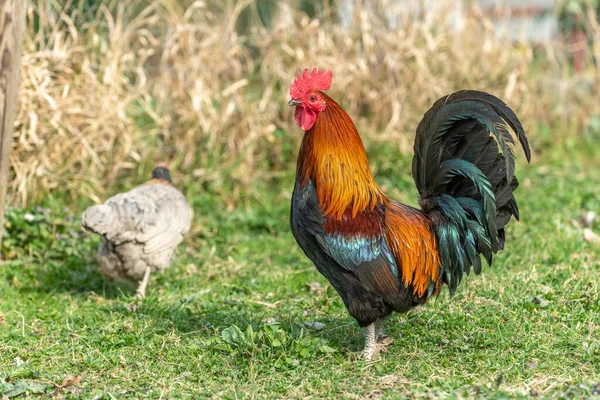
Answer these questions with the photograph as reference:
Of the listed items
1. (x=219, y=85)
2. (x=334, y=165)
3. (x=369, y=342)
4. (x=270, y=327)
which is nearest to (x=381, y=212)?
(x=334, y=165)

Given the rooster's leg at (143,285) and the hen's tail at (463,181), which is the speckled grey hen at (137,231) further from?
the hen's tail at (463,181)

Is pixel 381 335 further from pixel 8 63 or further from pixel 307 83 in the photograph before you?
pixel 8 63

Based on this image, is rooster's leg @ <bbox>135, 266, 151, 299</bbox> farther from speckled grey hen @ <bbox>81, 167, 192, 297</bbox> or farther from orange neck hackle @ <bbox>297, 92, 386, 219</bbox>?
orange neck hackle @ <bbox>297, 92, 386, 219</bbox>

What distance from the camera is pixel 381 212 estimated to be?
4129 millimetres

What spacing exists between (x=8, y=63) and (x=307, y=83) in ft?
7.14

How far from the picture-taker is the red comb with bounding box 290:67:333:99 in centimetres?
397

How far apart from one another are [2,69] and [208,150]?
10.2 ft

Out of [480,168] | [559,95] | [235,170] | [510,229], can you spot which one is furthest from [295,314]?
[559,95]

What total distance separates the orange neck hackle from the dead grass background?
326 centimetres

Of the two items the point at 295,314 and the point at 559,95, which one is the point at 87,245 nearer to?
the point at 295,314

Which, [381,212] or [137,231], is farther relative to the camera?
[137,231]

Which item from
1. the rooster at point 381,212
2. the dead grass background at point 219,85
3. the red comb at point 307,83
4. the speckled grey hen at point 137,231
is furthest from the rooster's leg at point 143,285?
the red comb at point 307,83

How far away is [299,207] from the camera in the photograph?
4031 mm

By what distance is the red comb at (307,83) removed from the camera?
3.97 metres
